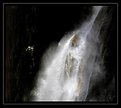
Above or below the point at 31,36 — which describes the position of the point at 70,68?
below

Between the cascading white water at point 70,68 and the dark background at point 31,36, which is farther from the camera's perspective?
the cascading white water at point 70,68

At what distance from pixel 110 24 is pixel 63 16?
0.75m

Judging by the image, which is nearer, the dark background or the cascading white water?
the dark background

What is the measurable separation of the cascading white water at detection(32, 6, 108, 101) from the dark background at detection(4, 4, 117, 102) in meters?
0.16

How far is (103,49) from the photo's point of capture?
569cm

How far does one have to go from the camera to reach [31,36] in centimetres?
602

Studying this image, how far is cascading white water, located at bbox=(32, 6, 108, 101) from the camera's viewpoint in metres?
5.82

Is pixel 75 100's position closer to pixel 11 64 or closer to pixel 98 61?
pixel 98 61

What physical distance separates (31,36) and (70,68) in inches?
40.9

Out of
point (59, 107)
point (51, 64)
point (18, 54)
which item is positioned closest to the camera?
point (59, 107)

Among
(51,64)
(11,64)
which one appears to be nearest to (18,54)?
(11,64)

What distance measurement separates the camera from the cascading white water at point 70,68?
5.82 metres

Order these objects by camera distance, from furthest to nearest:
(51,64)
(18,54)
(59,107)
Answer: (51,64) → (18,54) → (59,107)

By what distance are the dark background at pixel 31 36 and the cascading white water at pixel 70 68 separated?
16cm
